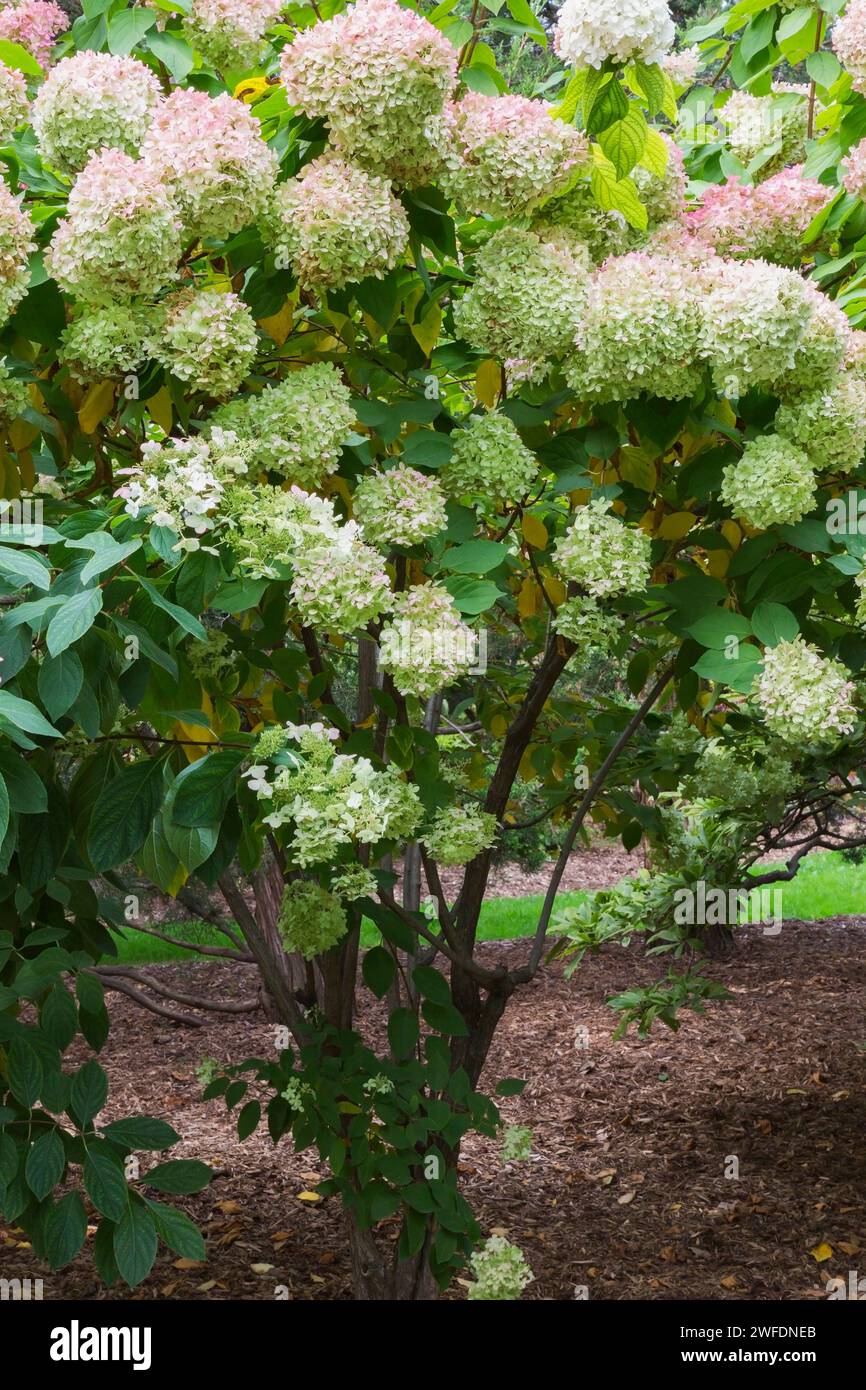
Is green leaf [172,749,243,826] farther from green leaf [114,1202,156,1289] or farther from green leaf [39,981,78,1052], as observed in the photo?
green leaf [114,1202,156,1289]

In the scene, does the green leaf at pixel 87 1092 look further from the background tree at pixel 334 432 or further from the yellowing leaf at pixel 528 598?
the yellowing leaf at pixel 528 598

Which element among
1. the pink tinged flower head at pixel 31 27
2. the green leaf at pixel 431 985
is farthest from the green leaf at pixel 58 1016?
the pink tinged flower head at pixel 31 27

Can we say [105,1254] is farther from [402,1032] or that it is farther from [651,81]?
[651,81]

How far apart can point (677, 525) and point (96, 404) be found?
103 centimetres

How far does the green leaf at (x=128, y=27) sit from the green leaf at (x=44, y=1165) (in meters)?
1.71

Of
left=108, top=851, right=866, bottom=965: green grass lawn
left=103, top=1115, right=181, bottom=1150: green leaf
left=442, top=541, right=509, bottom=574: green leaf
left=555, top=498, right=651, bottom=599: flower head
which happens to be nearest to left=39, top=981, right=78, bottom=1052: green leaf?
left=103, top=1115, right=181, bottom=1150: green leaf

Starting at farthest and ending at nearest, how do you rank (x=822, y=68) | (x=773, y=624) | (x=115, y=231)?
(x=822, y=68) < (x=773, y=624) < (x=115, y=231)

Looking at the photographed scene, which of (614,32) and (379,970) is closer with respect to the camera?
(614,32)

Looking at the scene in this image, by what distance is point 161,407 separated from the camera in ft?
6.52

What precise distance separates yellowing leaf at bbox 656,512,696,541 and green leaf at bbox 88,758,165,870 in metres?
1.03

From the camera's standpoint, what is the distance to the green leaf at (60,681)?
1.44 metres

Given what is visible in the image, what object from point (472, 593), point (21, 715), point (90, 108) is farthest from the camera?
point (472, 593)

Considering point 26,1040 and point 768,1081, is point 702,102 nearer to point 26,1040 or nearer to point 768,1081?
point 26,1040

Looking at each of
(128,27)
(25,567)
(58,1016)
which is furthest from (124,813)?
(128,27)
